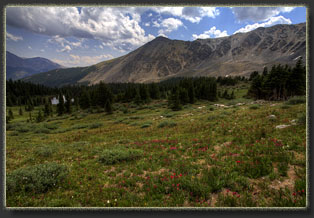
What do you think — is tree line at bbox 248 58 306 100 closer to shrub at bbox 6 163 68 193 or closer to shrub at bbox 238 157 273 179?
shrub at bbox 238 157 273 179

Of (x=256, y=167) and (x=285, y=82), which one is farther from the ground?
(x=285, y=82)

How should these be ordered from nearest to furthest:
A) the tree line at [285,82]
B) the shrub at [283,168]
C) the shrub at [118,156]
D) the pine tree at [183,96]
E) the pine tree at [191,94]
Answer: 1. the shrub at [283,168]
2. the shrub at [118,156]
3. the tree line at [285,82]
4. the pine tree at [183,96]
5. the pine tree at [191,94]

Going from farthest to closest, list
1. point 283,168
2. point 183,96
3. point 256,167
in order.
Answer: point 183,96 < point 256,167 < point 283,168

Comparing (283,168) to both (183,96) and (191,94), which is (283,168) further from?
(191,94)

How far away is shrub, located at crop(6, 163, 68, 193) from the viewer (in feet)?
15.5

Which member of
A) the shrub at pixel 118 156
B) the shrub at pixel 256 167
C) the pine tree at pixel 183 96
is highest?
the pine tree at pixel 183 96

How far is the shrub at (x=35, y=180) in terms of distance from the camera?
474cm

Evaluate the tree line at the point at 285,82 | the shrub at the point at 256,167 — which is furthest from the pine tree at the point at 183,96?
the shrub at the point at 256,167

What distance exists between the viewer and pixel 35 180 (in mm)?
5098

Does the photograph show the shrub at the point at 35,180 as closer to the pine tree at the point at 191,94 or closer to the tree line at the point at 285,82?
the tree line at the point at 285,82

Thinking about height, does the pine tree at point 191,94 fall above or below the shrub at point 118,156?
above

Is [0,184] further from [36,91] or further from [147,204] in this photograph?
[36,91]

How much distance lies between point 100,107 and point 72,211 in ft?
208

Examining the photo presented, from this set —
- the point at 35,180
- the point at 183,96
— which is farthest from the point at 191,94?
the point at 35,180
